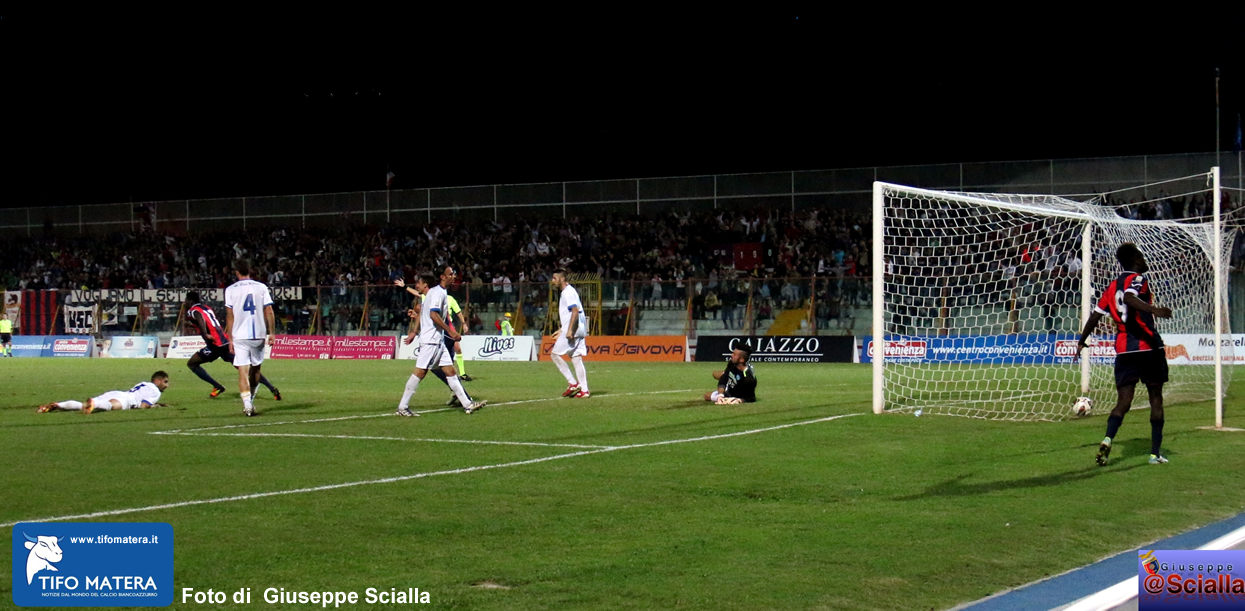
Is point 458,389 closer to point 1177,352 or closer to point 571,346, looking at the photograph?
point 571,346

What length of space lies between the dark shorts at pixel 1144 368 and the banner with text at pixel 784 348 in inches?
1013

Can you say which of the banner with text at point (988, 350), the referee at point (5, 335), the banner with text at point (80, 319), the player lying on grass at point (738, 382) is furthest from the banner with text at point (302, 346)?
the player lying on grass at point (738, 382)

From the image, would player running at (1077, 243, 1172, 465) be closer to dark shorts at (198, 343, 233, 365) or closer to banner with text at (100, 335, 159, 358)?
dark shorts at (198, 343, 233, 365)

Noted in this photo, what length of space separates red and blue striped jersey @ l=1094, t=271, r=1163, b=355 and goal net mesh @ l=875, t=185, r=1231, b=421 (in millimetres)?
4739

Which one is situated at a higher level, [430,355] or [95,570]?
[430,355]

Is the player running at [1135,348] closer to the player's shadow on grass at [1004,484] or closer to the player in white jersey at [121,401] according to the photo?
the player's shadow on grass at [1004,484]

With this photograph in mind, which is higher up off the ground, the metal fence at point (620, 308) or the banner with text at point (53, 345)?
the metal fence at point (620, 308)

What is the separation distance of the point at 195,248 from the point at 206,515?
51.8 m

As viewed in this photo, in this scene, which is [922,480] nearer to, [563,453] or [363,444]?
[563,453]

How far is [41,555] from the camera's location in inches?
228

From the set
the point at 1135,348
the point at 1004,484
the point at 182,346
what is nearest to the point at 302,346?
the point at 182,346

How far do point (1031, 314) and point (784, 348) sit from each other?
33.6ft

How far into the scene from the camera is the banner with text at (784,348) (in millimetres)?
37219

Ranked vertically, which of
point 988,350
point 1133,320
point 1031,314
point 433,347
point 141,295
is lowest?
point 988,350
